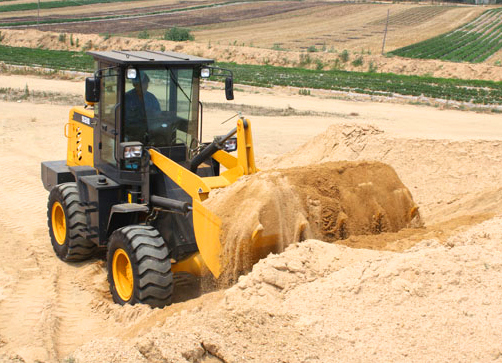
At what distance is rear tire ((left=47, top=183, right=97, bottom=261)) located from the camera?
8133mm

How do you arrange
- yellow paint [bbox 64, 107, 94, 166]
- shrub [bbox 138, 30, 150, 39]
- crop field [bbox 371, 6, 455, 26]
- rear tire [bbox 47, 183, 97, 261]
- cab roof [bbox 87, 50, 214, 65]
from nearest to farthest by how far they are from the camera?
cab roof [bbox 87, 50, 214, 65] → rear tire [bbox 47, 183, 97, 261] → yellow paint [bbox 64, 107, 94, 166] → shrub [bbox 138, 30, 150, 39] → crop field [bbox 371, 6, 455, 26]

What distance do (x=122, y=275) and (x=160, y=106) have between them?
217 centimetres

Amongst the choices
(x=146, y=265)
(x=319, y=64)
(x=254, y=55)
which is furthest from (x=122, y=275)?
(x=254, y=55)

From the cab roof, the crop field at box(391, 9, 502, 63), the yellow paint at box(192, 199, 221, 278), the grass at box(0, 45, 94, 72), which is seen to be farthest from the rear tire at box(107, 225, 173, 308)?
the crop field at box(391, 9, 502, 63)

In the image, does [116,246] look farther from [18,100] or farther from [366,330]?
[18,100]

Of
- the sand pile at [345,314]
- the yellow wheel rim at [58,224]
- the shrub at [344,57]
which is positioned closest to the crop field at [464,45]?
the shrub at [344,57]

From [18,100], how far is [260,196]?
59.4 ft

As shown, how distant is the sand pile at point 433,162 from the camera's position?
9.66 meters

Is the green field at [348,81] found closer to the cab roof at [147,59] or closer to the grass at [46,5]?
the cab roof at [147,59]

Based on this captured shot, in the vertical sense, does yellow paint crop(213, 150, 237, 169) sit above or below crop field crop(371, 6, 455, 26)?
below

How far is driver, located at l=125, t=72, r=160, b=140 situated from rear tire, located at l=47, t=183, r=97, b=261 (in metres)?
1.43

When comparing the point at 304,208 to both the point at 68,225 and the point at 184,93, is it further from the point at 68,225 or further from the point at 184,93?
the point at 68,225

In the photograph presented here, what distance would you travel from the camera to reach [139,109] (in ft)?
24.5

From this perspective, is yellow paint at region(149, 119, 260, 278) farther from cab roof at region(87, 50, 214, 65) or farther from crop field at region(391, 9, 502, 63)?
crop field at region(391, 9, 502, 63)
